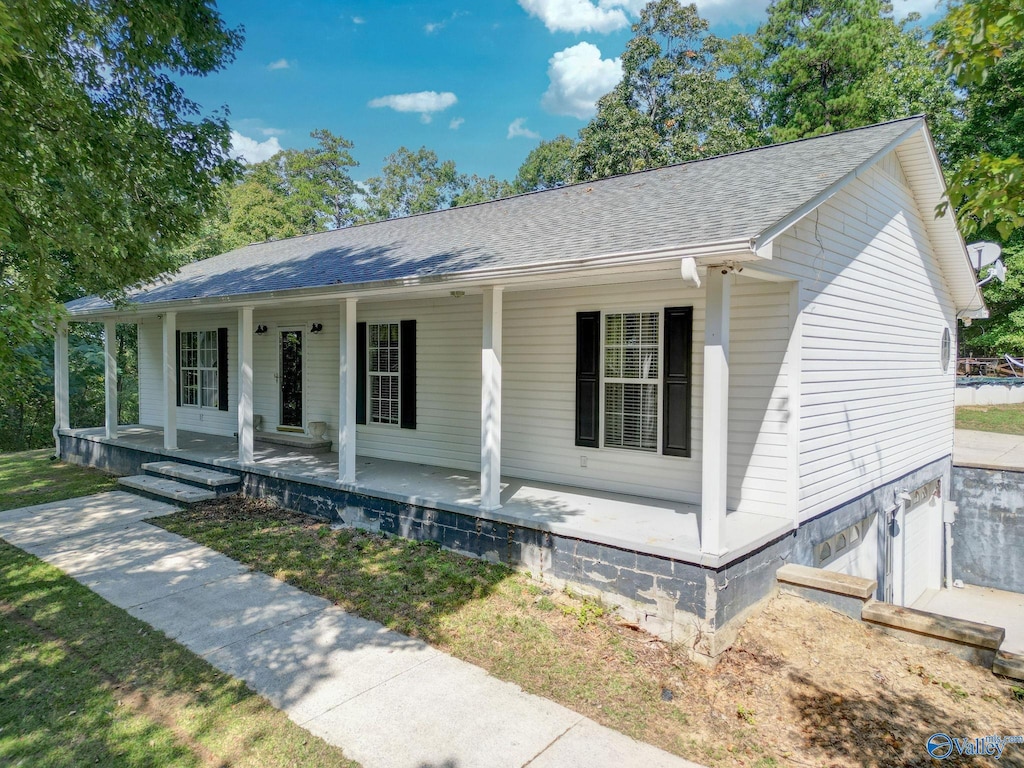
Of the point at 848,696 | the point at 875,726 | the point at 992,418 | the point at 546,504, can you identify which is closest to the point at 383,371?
the point at 546,504

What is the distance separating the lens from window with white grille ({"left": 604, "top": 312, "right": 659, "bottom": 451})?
6.42 metres

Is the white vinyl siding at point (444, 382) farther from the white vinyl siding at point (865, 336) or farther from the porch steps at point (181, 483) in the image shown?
the white vinyl siding at point (865, 336)

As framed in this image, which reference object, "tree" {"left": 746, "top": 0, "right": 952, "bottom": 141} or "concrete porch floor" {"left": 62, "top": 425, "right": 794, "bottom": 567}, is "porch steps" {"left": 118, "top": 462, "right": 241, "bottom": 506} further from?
"tree" {"left": 746, "top": 0, "right": 952, "bottom": 141}

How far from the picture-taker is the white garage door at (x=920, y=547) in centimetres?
879

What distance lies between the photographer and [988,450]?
487 inches

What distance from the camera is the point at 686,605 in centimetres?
450

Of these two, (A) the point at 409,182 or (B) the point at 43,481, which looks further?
(A) the point at 409,182

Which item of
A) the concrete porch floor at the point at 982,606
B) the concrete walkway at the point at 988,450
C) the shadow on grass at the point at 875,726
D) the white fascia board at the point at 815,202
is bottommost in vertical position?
the concrete porch floor at the point at 982,606

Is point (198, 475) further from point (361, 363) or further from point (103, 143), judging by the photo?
point (103, 143)

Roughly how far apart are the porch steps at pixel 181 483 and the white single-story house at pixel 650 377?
0.96 ft

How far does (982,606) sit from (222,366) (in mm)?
13734

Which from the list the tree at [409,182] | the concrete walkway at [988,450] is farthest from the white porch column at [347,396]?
the tree at [409,182]

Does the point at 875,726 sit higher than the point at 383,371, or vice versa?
the point at 383,371

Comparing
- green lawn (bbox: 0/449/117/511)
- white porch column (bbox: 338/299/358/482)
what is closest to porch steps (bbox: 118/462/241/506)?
green lawn (bbox: 0/449/117/511)
